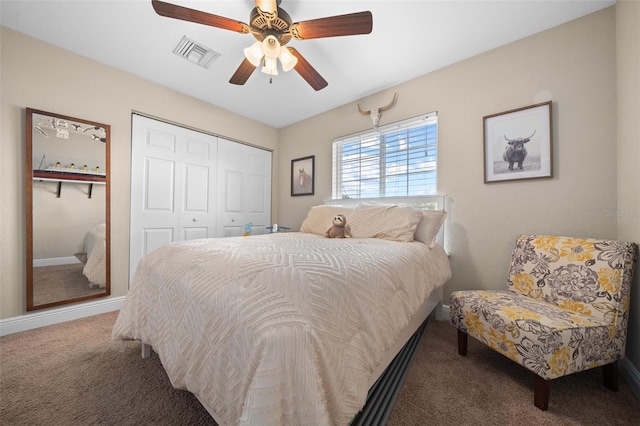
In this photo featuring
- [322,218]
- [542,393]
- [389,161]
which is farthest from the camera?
[389,161]

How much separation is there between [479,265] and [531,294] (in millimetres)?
525

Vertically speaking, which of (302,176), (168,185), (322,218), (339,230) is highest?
(302,176)

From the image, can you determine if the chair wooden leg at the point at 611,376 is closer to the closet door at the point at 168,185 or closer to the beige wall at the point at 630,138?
the beige wall at the point at 630,138

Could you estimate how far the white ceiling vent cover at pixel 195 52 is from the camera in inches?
80.0

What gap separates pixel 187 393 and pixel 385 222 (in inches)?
69.3

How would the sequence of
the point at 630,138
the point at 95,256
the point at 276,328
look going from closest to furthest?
the point at 276,328, the point at 630,138, the point at 95,256

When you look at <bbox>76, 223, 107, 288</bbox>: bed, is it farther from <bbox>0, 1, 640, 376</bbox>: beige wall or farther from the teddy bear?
the teddy bear

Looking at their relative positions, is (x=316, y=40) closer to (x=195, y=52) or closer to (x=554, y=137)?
(x=195, y=52)

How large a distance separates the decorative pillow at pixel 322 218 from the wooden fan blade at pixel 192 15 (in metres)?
1.68

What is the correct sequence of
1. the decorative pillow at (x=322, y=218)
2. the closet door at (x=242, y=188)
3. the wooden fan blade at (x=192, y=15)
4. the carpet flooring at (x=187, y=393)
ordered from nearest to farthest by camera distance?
the carpet flooring at (x=187, y=393) < the wooden fan blade at (x=192, y=15) < the decorative pillow at (x=322, y=218) < the closet door at (x=242, y=188)

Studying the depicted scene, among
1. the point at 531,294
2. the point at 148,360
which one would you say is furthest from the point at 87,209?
the point at 531,294

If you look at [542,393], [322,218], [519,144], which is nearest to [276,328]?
[542,393]

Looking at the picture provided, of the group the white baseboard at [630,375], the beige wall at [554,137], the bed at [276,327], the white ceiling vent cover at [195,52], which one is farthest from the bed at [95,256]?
the white baseboard at [630,375]

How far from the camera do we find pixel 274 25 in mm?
1555
